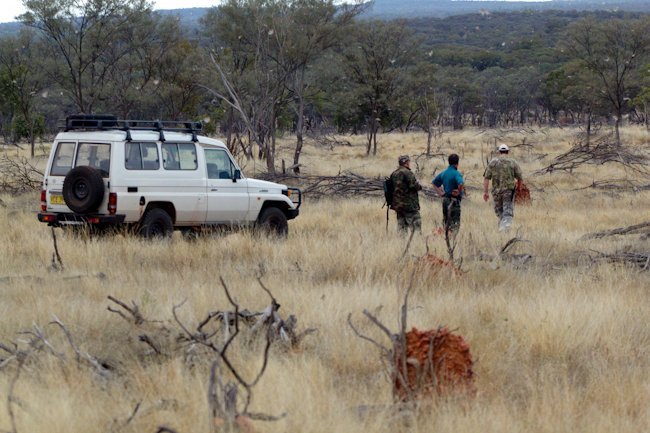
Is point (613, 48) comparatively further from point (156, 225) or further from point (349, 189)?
point (156, 225)

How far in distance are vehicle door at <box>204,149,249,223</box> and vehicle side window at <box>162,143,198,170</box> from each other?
0.80 ft

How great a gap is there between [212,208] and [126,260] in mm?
2539

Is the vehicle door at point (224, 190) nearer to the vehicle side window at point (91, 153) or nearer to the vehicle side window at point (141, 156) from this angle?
the vehicle side window at point (141, 156)

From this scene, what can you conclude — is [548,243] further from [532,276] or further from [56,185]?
[56,185]

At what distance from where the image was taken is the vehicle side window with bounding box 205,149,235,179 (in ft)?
44.6

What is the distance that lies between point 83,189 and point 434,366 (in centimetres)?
755

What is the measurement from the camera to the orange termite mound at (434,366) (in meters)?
5.73

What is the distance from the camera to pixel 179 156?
13.2m

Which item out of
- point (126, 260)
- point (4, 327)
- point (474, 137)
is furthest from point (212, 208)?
point (474, 137)

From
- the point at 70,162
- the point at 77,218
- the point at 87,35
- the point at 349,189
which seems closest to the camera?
the point at 77,218

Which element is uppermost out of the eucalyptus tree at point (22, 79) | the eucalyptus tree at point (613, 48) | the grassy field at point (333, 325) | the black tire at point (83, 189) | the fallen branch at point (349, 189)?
the eucalyptus tree at point (613, 48)

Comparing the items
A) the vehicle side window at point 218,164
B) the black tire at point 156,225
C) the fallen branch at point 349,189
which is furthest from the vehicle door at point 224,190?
the fallen branch at point 349,189

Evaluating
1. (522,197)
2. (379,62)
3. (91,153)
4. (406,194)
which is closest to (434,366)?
(406,194)

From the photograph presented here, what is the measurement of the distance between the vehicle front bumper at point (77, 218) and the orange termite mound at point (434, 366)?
283 inches
